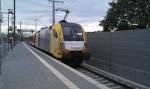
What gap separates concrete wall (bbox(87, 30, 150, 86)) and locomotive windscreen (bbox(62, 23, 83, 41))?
1.64 metres

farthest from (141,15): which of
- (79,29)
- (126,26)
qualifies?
(79,29)

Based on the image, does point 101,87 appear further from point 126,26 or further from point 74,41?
point 126,26

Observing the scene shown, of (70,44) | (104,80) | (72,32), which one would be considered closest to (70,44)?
(70,44)

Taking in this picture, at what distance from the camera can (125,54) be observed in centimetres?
2047

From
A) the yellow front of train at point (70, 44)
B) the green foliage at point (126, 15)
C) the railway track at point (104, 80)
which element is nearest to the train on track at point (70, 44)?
the yellow front of train at point (70, 44)

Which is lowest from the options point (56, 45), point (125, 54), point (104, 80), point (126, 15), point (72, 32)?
point (104, 80)

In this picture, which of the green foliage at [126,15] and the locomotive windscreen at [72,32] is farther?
the green foliage at [126,15]

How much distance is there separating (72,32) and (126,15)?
42228mm

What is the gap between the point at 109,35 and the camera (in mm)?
24250

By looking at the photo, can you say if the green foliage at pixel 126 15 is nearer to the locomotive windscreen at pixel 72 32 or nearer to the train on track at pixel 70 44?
the locomotive windscreen at pixel 72 32

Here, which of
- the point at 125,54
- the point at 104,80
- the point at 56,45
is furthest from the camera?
the point at 56,45

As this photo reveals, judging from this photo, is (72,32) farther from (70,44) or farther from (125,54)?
(125,54)

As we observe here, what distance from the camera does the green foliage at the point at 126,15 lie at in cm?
6391

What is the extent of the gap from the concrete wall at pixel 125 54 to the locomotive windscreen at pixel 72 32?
1637mm
